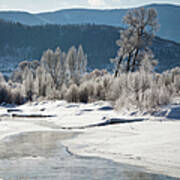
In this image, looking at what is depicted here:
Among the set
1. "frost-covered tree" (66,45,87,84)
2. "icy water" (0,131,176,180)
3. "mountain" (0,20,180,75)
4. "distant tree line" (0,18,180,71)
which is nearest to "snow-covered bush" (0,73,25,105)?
"frost-covered tree" (66,45,87,84)

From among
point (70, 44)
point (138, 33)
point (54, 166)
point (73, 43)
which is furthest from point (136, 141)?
point (70, 44)

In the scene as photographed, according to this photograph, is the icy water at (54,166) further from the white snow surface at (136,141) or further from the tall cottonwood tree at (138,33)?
the tall cottonwood tree at (138,33)

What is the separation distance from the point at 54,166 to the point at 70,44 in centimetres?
16712

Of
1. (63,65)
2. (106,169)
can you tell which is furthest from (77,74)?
(106,169)

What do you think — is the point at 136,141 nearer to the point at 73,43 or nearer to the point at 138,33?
the point at 138,33

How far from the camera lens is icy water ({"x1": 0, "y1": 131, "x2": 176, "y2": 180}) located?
28.2 ft

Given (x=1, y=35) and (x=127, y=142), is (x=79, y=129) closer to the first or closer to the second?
(x=127, y=142)

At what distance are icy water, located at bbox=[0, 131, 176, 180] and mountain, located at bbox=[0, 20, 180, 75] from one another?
128214 millimetres

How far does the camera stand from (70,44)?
174m

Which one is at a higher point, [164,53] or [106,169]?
[106,169]

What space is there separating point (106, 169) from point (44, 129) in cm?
952

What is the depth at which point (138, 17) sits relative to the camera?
3030 cm

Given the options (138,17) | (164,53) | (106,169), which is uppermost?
(138,17)

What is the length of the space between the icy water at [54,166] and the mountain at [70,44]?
12821 cm
